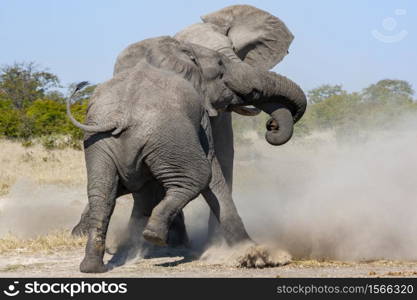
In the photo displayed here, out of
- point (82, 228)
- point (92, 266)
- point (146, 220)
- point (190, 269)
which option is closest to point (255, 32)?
point (146, 220)

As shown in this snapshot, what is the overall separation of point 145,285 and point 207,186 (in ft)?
5.12

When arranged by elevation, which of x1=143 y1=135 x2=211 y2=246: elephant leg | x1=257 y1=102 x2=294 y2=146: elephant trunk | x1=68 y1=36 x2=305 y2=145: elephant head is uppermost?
x1=68 y1=36 x2=305 y2=145: elephant head

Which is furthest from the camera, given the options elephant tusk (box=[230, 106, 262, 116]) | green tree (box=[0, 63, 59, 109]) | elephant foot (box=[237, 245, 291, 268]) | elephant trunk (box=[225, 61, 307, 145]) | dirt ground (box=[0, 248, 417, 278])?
green tree (box=[0, 63, 59, 109])

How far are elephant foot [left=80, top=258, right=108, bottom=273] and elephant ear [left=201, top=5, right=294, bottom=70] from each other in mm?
3799

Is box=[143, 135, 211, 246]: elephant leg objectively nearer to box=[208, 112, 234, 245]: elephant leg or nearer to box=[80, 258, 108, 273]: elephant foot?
box=[80, 258, 108, 273]: elephant foot

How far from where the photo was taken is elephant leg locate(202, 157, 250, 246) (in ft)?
24.9

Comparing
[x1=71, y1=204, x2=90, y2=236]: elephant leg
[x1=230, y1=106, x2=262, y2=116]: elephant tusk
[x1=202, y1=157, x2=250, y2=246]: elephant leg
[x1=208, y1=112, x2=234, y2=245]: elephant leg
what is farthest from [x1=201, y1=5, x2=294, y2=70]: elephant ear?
[x1=202, y1=157, x2=250, y2=246]: elephant leg

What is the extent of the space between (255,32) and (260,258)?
3.59 meters

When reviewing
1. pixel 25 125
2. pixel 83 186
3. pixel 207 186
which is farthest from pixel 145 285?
pixel 25 125

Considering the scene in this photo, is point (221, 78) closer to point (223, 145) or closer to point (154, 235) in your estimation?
point (223, 145)

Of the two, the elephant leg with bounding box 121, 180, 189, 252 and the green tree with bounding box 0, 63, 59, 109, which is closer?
the elephant leg with bounding box 121, 180, 189, 252

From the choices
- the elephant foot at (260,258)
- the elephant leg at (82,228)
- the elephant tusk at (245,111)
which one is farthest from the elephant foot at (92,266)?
the elephant tusk at (245,111)

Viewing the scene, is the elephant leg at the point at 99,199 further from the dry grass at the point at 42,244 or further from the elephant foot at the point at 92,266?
the dry grass at the point at 42,244

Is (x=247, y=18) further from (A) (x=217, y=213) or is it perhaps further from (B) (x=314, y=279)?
(B) (x=314, y=279)
